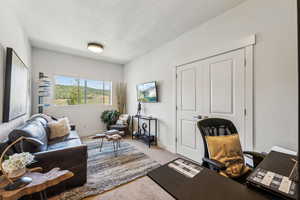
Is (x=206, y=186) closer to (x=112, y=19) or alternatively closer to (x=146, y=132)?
(x=112, y=19)

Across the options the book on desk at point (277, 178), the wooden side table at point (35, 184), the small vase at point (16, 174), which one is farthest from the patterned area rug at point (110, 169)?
the book on desk at point (277, 178)

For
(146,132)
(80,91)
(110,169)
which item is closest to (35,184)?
(110,169)

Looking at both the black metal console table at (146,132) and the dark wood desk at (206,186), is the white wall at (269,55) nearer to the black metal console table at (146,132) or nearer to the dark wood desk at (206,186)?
the dark wood desk at (206,186)

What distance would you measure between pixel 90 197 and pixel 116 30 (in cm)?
296

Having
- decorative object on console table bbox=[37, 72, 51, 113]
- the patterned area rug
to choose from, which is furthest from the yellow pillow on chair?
decorative object on console table bbox=[37, 72, 51, 113]

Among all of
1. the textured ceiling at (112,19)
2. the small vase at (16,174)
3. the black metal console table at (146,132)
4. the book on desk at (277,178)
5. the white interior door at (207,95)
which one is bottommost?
the black metal console table at (146,132)

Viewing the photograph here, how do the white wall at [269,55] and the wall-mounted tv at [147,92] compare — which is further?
the wall-mounted tv at [147,92]

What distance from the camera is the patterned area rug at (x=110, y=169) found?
1773 millimetres

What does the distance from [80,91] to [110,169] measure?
10.6 feet

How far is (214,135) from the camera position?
4.95ft

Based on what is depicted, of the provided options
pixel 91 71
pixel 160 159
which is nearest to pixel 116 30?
pixel 91 71

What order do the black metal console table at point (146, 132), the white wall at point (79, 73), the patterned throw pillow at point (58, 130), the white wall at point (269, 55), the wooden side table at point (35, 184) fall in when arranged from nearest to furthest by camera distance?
the wooden side table at point (35, 184) < the white wall at point (269, 55) < the patterned throw pillow at point (58, 130) < the black metal console table at point (146, 132) < the white wall at point (79, 73)

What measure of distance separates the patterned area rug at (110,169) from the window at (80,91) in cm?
192

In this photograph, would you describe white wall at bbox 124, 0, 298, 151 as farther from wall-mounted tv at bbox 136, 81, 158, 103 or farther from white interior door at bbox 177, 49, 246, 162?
wall-mounted tv at bbox 136, 81, 158, 103
